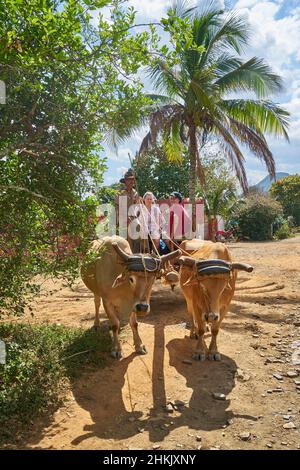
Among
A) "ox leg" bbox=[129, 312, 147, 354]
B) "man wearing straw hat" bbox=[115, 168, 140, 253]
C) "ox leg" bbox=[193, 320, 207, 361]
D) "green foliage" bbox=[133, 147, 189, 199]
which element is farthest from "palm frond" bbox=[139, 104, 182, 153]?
"green foliage" bbox=[133, 147, 189, 199]

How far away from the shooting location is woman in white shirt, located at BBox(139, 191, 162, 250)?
7279 mm

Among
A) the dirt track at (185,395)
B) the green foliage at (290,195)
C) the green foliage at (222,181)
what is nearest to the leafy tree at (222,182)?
the green foliage at (222,181)

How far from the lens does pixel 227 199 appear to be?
2547cm

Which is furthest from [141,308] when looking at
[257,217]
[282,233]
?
[282,233]

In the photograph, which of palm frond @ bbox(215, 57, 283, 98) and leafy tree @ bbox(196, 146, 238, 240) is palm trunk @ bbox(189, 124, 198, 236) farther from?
leafy tree @ bbox(196, 146, 238, 240)

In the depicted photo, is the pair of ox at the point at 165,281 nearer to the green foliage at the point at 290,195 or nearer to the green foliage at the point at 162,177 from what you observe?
the green foliage at the point at 162,177

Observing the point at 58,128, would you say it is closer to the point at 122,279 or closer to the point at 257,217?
the point at 122,279

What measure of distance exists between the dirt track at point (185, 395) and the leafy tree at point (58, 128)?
5.39 feet

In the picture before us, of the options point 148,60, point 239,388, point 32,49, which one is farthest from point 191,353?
point 32,49

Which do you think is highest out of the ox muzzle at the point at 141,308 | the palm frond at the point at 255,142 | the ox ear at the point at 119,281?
the palm frond at the point at 255,142

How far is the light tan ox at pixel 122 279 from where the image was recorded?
540 centimetres

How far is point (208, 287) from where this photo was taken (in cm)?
559
